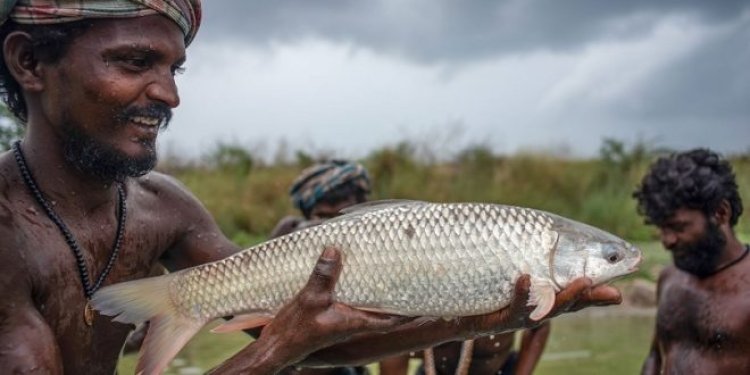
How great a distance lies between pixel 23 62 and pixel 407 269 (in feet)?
3.80

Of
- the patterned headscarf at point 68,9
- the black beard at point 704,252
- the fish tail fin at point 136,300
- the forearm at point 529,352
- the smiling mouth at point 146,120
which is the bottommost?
the forearm at point 529,352

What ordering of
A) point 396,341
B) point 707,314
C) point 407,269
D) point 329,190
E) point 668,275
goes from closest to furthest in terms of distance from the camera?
point 407,269
point 396,341
point 707,314
point 668,275
point 329,190

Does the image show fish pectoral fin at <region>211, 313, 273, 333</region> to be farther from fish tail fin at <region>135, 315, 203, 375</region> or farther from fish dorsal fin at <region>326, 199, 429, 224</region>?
fish dorsal fin at <region>326, 199, 429, 224</region>

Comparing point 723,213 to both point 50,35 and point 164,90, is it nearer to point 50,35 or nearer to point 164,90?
point 164,90

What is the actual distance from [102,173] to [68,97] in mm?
224

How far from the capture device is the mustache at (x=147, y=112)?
8.36 ft

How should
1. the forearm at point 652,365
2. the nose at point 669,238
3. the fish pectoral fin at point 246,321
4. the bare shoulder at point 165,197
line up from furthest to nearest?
the forearm at point 652,365 < the nose at point 669,238 < the bare shoulder at point 165,197 < the fish pectoral fin at point 246,321

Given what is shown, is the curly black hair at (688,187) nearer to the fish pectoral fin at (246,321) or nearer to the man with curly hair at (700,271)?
the man with curly hair at (700,271)

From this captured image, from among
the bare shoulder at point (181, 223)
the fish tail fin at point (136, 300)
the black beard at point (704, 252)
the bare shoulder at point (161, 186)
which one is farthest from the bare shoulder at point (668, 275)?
the fish tail fin at point (136, 300)

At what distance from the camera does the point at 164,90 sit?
258cm

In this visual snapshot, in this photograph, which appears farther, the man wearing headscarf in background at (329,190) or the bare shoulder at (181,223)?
the man wearing headscarf in background at (329,190)

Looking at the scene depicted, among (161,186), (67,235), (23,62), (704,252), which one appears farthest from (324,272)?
(704,252)

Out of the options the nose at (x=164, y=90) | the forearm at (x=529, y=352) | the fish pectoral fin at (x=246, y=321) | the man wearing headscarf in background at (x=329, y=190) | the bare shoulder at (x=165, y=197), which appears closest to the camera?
the nose at (x=164, y=90)

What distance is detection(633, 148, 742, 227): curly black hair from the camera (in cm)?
517
